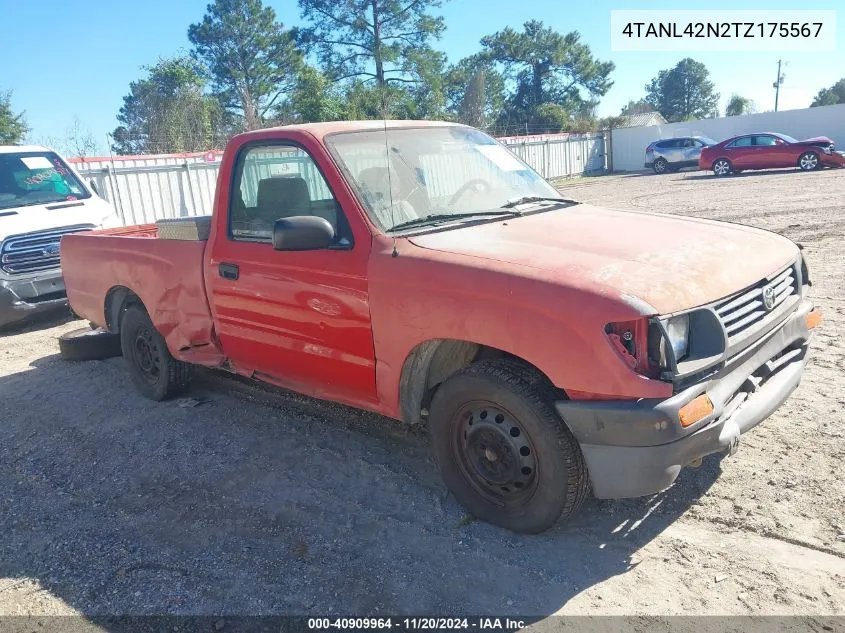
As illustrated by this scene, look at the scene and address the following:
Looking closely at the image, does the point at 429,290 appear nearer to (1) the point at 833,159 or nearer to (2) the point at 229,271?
(2) the point at 229,271

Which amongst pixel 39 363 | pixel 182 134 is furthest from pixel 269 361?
pixel 182 134

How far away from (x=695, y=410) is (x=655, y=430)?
0.68 feet

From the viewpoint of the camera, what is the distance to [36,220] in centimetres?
853

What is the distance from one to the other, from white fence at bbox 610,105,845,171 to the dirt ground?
33471mm

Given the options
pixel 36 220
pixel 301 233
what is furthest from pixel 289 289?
pixel 36 220

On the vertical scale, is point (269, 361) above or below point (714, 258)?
below

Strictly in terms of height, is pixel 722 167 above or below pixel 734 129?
below

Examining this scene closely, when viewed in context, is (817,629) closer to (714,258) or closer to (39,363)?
(714,258)

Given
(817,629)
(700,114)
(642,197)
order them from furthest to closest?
1. (700,114)
2. (642,197)
3. (817,629)

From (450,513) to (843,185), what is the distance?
710 inches

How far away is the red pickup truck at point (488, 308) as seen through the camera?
9.25 feet

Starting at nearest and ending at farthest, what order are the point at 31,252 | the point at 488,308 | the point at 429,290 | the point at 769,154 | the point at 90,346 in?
1. the point at 488,308
2. the point at 429,290
3. the point at 90,346
4. the point at 31,252
5. the point at 769,154

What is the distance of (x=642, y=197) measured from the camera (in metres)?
19.3

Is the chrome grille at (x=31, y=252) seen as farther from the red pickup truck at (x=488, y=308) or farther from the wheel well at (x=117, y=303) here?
the red pickup truck at (x=488, y=308)
